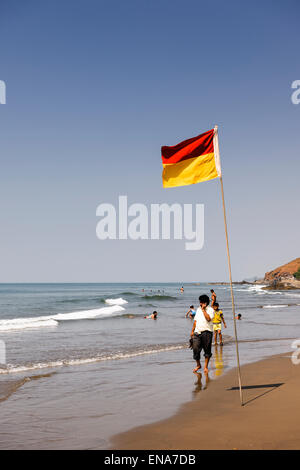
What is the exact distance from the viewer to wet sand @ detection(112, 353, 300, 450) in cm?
524

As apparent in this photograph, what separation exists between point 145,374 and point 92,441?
4.99 metres

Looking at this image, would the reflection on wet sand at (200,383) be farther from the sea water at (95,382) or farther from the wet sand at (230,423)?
the wet sand at (230,423)

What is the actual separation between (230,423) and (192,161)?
507cm

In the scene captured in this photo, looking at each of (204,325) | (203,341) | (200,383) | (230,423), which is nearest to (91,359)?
(200,383)

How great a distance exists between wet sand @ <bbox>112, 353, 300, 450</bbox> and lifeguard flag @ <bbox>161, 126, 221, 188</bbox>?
4.50 meters

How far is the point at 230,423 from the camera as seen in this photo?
19.9 ft

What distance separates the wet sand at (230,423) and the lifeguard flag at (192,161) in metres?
4.50

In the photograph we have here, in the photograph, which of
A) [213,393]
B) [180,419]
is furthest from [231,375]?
[180,419]

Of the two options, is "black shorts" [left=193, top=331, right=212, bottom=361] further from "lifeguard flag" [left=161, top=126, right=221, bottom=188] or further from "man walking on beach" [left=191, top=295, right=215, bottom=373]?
"lifeguard flag" [left=161, top=126, right=221, bottom=188]

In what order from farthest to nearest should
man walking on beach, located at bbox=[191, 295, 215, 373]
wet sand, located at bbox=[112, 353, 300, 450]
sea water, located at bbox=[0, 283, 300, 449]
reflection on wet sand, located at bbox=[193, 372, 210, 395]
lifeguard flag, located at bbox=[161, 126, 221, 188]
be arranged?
man walking on beach, located at bbox=[191, 295, 215, 373], reflection on wet sand, located at bbox=[193, 372, 210, 395], lifeguard flag, located at bbox=[161, 126, 221, 188], sea water, located at bbox=[0, 283, 300, 449], wet sand, located at bbox=[112, 353, 300, 450]

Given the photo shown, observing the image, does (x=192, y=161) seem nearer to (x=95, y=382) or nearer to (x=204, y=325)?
(x=204, y=325)

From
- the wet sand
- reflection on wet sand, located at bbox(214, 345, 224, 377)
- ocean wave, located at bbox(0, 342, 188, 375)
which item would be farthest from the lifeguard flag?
ocean wave, located at bbox(0, 342, 188, 375)

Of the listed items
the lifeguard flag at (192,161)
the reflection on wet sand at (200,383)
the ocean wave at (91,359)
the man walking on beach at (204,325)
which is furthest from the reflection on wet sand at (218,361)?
the lifeguard flag at (192,161)
